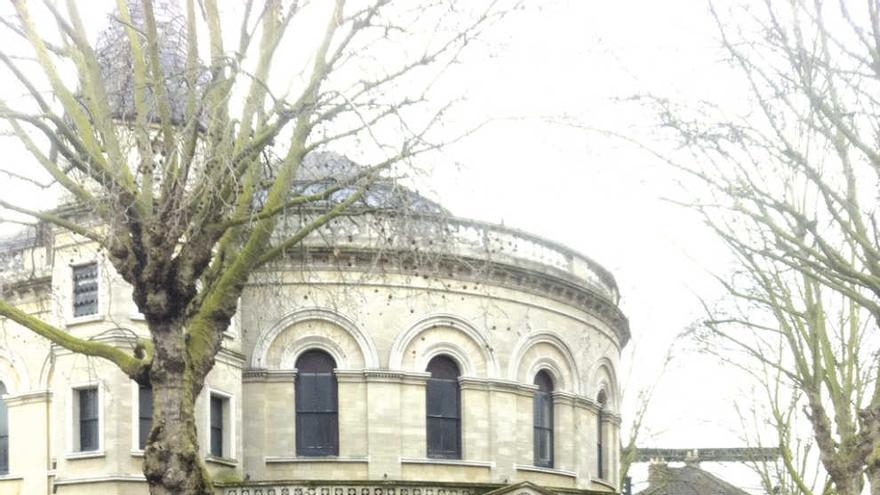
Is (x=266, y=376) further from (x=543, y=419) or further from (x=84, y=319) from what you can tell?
(x=543, y=419)

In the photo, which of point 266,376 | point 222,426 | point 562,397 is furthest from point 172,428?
point 562,397

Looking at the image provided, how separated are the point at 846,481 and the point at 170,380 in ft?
43.5

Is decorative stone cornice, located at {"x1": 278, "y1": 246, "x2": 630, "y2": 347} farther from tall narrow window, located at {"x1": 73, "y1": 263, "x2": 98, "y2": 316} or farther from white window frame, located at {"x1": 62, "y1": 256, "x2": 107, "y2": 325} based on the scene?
tall narrow window, located at {"x1": 73, "y1": 263, "x2": 98, "y2": 316}

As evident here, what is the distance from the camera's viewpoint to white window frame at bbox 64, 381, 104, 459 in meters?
26.0

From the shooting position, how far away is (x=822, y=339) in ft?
76.9

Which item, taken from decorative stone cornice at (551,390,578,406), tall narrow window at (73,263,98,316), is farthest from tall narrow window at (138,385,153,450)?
decorative stone cornice at (551,390,578,406)

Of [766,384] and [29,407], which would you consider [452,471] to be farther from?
[29,407]

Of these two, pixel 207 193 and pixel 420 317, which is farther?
pixel 420 317

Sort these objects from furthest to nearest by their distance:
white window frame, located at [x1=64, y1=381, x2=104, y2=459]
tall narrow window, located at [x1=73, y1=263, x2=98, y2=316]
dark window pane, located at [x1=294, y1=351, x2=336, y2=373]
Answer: dark window pane, located at [x1=294, y1=351, x2=336, y2=373] → tall narrow window, located at [x1=73, y1=263, x2=98, y2=316] → white window frame, located at [x1=64, y1=381, x2=104, y2=459]

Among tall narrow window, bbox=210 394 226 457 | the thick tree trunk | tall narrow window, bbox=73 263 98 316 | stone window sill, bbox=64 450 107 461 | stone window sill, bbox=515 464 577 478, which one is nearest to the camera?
the thick tree trunk

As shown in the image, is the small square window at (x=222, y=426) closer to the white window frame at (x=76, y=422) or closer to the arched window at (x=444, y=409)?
the white window frame at (x=76, y=422)

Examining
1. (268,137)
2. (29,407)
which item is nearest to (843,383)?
(268,137)

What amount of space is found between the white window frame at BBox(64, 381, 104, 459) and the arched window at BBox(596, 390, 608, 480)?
14.0 meters

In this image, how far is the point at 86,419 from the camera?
26.7 meters
